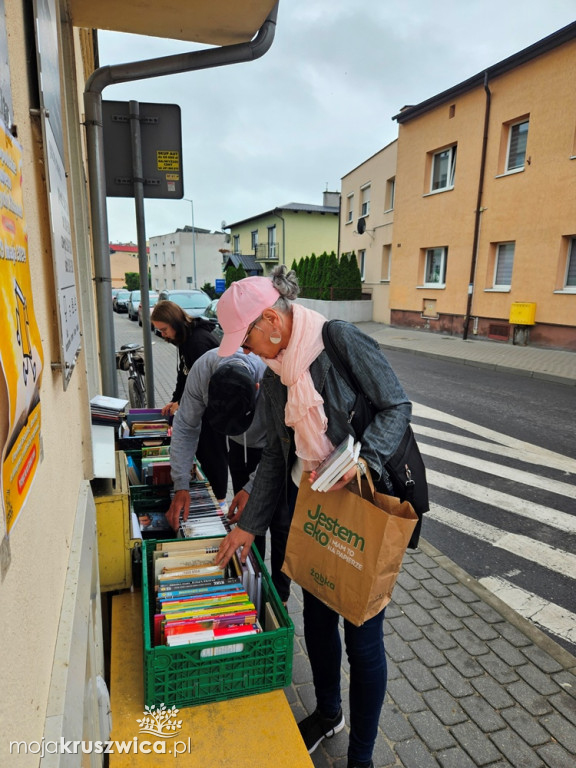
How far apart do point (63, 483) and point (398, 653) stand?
2273 mm

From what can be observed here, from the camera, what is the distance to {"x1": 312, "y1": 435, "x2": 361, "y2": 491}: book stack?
67.1 inches

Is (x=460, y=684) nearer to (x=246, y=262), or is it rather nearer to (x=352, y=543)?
(x=352, y=543)

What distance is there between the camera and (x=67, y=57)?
2.86 meters

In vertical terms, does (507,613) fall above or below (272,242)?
below

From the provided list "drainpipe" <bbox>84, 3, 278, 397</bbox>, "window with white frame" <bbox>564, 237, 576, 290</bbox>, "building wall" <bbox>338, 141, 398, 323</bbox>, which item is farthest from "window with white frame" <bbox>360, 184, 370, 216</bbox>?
"drainpipe" <bbox>84, 3, 278, 397</bbox>

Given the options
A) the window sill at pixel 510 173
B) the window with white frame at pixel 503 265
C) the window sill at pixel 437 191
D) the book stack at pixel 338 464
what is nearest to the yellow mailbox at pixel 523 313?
the window with white frame at pixel 503 265

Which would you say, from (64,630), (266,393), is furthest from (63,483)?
(266,393)

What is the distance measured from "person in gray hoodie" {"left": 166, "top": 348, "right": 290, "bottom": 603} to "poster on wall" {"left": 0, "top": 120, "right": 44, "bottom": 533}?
5.61 feet

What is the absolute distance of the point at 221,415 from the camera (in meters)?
2.77

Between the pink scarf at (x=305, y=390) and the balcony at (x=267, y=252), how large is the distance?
41.1m

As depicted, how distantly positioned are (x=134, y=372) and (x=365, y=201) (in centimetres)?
2166

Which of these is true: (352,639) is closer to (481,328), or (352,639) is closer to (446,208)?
(481,328)

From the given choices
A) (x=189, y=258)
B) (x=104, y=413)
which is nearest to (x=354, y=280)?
(x=104, y=413)
